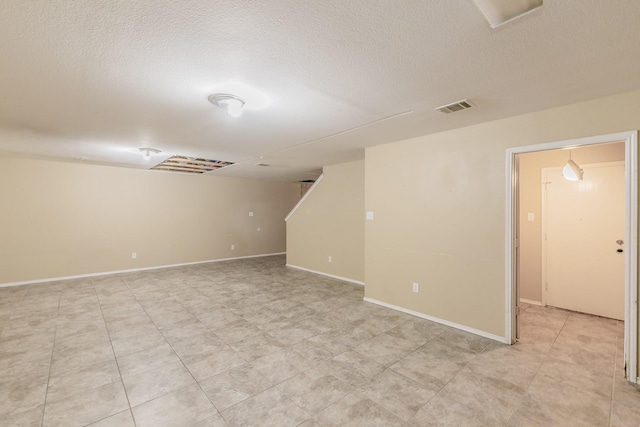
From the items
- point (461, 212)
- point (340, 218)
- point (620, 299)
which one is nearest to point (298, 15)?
point (461, 212)

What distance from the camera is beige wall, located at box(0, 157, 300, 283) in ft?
16.8

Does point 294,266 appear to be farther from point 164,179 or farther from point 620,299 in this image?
point 620,299

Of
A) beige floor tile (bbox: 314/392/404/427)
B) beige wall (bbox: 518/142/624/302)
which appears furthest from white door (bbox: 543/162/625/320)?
beige floor tile (bbox: 314/392/404/427)

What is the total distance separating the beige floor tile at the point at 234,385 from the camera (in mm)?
2027

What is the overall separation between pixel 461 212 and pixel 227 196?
656 centimetres

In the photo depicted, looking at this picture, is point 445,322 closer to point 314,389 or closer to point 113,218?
point 314,389

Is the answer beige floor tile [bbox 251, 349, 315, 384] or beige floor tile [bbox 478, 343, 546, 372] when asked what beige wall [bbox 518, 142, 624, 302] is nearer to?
beige floor tile [bbox 478, 343, 546, 372]

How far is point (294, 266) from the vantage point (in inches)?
275

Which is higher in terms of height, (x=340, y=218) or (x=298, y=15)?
(x=298, y=15)

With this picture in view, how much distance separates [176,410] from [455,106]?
350cm

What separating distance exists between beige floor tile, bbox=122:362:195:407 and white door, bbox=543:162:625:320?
16.6 ft

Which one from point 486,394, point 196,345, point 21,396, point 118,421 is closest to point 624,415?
point 486,394

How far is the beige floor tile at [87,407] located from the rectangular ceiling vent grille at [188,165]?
13.6 feet

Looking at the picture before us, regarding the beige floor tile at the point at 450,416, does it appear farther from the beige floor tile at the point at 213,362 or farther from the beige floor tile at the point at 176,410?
the beige floor tile at the point at 213,362
